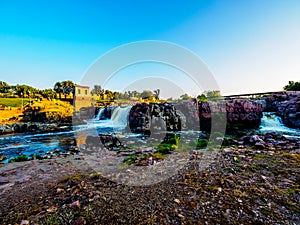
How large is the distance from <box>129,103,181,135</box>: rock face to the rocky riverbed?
711 cm

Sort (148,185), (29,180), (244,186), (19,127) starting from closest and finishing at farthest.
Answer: (244,186)
(148,185)
(29,180)
(19,127)

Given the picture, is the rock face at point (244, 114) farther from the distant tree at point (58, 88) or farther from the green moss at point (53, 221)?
the distant tree at point (58, 88)

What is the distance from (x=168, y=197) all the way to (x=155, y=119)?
846 cm

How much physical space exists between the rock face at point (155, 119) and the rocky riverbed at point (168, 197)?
7106 mm

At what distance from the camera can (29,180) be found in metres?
2.71

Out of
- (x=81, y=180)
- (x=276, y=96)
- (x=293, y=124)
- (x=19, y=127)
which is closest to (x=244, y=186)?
(x=81, y=180)

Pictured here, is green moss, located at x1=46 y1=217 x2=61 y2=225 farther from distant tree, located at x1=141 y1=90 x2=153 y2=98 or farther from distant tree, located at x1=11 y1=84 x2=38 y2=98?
distant tree, located at x1=11 y1=84 x2=38 y2=98

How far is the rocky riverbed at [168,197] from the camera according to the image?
159 cm

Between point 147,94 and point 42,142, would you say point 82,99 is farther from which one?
point 42,142

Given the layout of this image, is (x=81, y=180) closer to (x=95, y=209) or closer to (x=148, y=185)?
(x=95, y=209)

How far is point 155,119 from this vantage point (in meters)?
10.4

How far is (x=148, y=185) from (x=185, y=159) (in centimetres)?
144

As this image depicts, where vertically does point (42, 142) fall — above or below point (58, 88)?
below

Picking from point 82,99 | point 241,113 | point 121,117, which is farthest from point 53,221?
point 82,99
